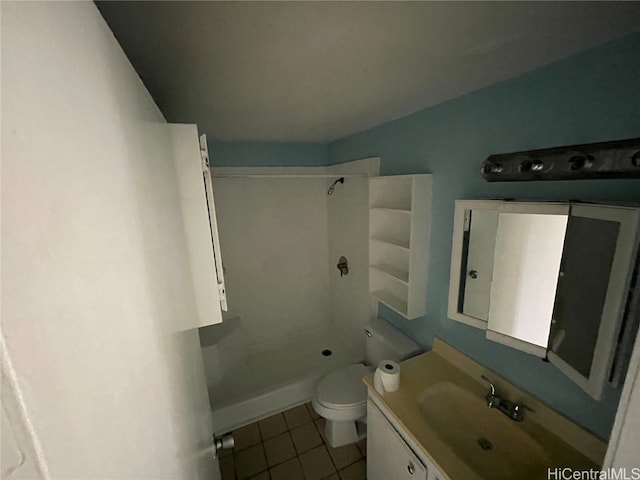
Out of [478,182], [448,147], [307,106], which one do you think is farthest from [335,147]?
[478,182]

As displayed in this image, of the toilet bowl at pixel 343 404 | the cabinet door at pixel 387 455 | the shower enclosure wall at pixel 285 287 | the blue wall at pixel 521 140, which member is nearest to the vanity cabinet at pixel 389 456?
the cabinet door at pixel 387 455

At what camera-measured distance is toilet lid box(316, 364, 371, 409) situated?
5.59 feet

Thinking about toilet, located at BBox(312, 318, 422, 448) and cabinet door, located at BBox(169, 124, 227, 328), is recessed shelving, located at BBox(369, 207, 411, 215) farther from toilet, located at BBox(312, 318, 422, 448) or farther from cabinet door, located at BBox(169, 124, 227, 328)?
cabinet door, located at BBox(169, 124, 227, 328)

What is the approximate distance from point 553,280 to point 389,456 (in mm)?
1114

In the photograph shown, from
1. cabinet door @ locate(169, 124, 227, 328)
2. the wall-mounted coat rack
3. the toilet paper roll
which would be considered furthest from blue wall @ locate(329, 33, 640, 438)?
cabinet door @ locate(169, 124, 227, 328)

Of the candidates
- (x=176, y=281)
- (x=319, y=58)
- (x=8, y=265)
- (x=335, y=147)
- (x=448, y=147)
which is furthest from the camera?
(x=335, y=147)

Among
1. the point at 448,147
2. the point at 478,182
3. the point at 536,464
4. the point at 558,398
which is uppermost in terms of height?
the point at 448,147

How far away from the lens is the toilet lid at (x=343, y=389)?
5.59 ft

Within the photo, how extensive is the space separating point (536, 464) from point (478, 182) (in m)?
1.20

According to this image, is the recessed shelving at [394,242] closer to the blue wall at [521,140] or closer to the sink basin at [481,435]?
the blue wall at [521,140]

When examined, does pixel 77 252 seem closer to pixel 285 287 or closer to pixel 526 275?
pixel 526 275

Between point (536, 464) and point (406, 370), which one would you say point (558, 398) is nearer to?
point (536, 464)

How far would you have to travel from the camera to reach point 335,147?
245cm

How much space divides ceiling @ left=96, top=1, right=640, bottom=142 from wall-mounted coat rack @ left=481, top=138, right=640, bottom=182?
332 millimetres
